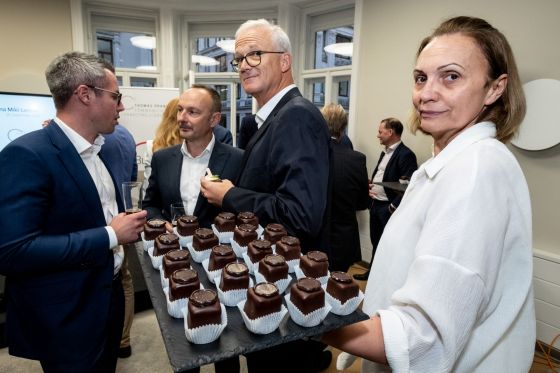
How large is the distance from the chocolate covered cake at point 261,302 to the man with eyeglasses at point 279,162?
0.40m

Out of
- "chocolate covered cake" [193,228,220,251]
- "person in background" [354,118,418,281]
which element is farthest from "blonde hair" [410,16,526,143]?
"person in background" [354,118,418,281]

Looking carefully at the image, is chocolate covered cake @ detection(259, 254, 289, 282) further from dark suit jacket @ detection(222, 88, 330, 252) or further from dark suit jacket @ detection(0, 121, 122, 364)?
dark suit jacket @ detection(0, 121, 122, 364)

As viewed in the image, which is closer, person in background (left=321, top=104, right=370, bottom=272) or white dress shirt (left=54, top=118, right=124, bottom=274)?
white dress shirt (left=54, top=118, right=124, bottom=274)

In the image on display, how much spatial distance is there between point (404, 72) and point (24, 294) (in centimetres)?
385

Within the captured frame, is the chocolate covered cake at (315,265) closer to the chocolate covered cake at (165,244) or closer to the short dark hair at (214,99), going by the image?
the chocolate covered cake at (165,244)

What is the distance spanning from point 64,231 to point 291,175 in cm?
88

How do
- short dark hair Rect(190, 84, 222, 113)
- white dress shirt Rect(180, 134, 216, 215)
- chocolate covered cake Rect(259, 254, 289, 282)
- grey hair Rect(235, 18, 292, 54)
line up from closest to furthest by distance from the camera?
chocolate covered cake Rect(259, 254, 289, 282) < grey hair Rect(235, 18, 292, 54) < white dress shirt Rect(180, 134, 216, 215) < short dark hair Rect(190, 84, 222, 113)

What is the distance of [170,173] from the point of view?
1.82m

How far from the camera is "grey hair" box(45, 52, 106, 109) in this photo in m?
1.38

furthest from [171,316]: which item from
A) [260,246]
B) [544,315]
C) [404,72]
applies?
[404,72]

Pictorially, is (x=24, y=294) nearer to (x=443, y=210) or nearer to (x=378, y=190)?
(x=443, y=210)

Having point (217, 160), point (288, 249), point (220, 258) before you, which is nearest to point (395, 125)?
point (217, 160)

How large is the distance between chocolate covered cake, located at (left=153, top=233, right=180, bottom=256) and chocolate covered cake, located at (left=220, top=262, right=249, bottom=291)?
29 centimetres

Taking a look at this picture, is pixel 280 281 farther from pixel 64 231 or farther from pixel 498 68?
pixel 64 231
